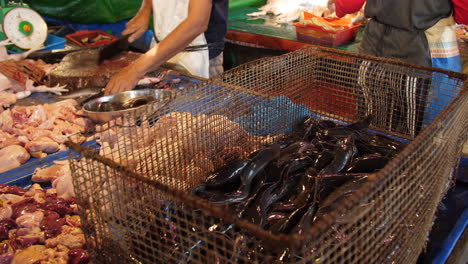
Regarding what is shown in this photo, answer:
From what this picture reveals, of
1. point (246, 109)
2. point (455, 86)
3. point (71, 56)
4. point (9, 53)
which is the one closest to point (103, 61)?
point (71, 56)

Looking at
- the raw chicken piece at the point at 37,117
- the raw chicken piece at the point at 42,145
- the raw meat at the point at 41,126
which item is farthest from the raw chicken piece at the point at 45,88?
the raw chicken piece at the point at 42,145

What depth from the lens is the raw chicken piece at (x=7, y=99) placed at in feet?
11.2

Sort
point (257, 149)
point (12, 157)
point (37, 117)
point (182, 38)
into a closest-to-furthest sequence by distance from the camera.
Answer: point (257, 149)
point (12, 157)
point (37, 117)
point (182, 38)

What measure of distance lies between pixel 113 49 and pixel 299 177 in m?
2.95

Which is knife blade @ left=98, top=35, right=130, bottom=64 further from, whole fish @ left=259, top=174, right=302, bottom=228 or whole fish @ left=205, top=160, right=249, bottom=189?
whole fish @ left=259, top=174, right=302, bottom=228

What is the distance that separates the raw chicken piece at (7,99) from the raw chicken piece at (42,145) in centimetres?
90

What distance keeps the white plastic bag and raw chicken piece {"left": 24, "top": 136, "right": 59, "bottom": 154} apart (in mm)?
1621

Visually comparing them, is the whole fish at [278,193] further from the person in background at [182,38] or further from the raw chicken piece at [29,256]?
the person in background at [182,38]

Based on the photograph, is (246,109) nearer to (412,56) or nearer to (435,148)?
(435,148)

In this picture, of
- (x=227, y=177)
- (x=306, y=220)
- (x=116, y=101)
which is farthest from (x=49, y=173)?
(x=306, y=220)

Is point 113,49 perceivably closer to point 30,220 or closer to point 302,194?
point 30,220

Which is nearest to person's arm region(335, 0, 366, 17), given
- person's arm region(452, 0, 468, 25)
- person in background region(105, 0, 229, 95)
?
person's arm region(452, 0, 468, 25)

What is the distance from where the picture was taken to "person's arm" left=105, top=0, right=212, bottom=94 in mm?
3125

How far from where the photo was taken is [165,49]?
10.4 feet
